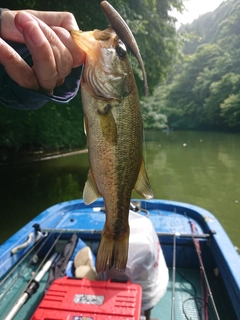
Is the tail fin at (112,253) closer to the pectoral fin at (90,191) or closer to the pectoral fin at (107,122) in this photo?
the pectoral fin at (90,191)

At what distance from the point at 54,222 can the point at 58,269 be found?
4.81 ft

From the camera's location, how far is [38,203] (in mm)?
8383

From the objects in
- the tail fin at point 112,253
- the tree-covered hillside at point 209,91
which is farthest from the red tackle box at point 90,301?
the tree-covered hillside at point 209,91

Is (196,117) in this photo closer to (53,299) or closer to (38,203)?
(38,203)

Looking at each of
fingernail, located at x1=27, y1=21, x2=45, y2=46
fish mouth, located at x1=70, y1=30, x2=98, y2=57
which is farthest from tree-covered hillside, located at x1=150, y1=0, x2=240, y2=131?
fingernail, located at x1=27, y1=21, x2=45, y2=46

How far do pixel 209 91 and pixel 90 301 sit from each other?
1682 inches

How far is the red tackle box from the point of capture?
216 cm

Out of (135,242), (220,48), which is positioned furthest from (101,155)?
(220,48)

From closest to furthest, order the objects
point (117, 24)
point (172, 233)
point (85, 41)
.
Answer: point (117, 24) < point (85, 41) < point (172, 233)

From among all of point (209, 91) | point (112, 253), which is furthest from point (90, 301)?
point (209, 91)

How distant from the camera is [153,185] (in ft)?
36.1

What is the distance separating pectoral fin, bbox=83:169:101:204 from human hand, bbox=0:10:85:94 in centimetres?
49

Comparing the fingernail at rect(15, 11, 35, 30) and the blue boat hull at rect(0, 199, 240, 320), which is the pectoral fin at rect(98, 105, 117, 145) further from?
the blue boat hull at rect(0, 199, 240, 320)

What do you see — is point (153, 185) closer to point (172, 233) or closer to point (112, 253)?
point (172, 233)
